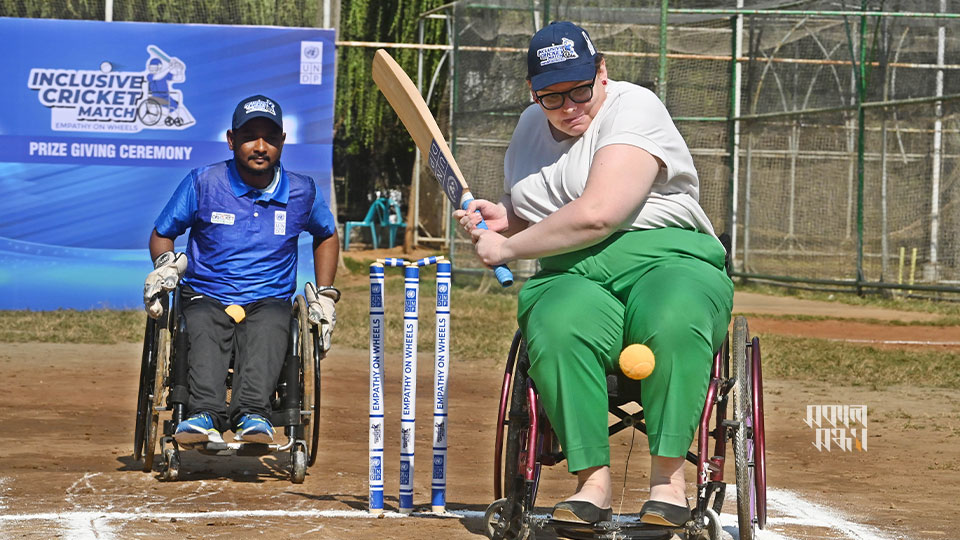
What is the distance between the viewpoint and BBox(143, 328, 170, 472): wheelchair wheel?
598 cm

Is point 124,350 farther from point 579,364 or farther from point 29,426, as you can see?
point 579,364

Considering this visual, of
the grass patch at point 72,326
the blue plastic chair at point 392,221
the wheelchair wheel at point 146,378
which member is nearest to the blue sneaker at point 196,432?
the wheelchair wheel at point 146,378

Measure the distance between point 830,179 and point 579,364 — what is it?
1395cm

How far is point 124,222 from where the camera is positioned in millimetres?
14773

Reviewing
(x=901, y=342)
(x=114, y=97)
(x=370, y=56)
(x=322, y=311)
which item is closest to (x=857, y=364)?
(x=901, y=342)

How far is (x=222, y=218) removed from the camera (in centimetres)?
655

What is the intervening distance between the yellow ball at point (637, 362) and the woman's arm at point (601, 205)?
0.40 meters

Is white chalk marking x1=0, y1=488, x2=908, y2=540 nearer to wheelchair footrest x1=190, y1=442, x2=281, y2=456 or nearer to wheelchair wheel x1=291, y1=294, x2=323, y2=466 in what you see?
wheelchair footrest x1=190, y1=442, x2=281, y2=456

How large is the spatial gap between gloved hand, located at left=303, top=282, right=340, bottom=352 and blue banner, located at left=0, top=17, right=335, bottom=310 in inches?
314

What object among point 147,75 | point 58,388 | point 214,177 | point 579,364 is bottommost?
point 58,388

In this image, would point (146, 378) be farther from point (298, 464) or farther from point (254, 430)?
point (298, 464)

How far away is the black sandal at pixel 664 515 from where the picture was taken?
416 cm

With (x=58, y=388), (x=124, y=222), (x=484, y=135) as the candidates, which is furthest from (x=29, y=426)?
(x=484, y=135)

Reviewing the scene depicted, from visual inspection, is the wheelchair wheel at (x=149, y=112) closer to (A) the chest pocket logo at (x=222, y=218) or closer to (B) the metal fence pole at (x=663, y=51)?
(B) the metal fence pole at (x=663, y=51)
